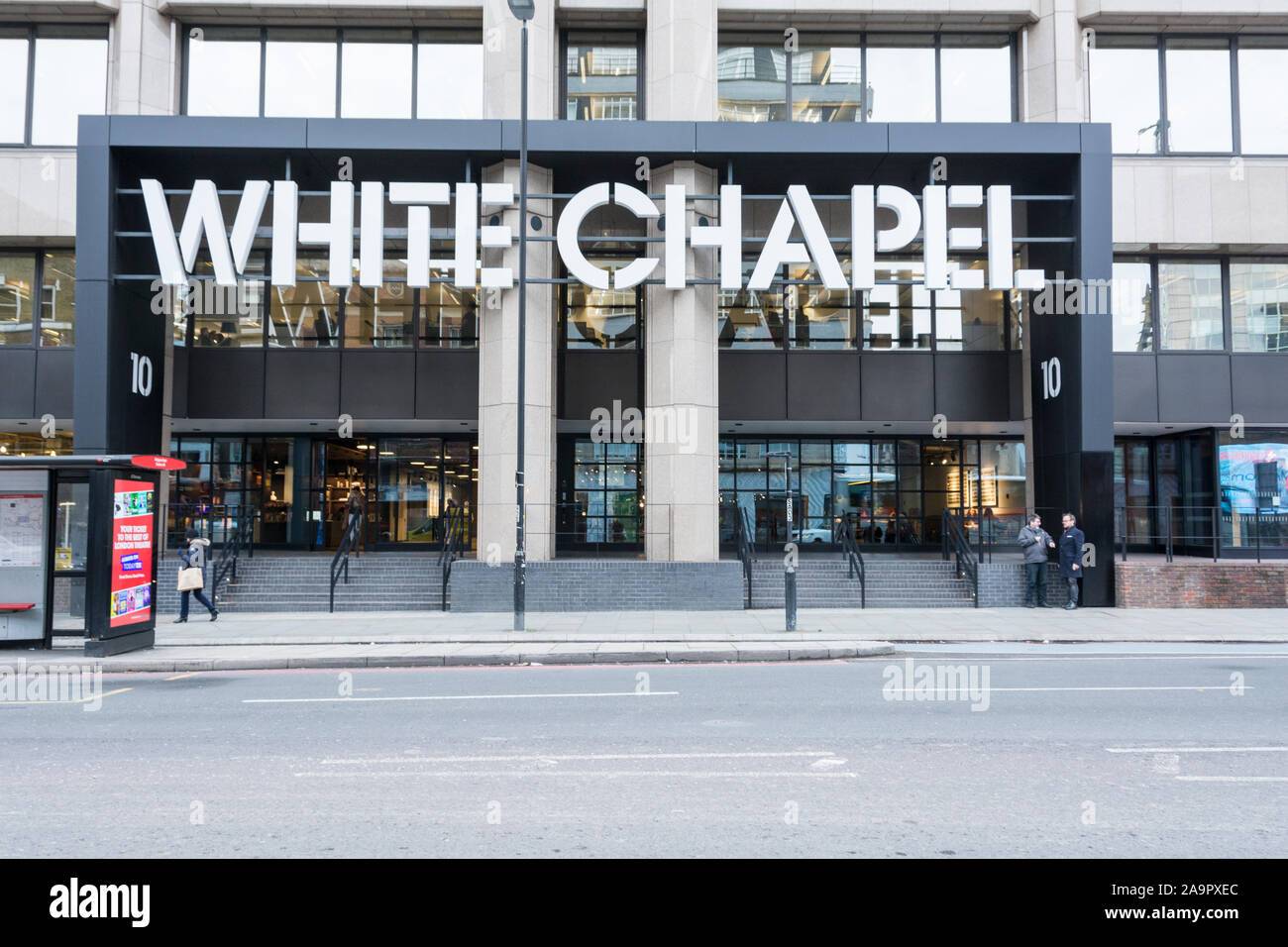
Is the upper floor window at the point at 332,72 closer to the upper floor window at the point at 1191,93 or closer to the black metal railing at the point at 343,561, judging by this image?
the black metal railing at the point at 343,561

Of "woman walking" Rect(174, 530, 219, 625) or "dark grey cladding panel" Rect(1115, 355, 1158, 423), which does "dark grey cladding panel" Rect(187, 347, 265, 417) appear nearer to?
"woman walking" Rect(174, 530, 219, 625)

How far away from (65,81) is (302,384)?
9.03 m

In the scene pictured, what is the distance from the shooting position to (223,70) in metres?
22.2

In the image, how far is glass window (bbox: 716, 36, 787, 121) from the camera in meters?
21.9

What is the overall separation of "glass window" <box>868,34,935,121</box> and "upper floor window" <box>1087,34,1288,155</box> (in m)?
3.88

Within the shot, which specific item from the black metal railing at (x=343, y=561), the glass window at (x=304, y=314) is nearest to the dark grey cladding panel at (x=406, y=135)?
the glass window at (x=304, y=314)

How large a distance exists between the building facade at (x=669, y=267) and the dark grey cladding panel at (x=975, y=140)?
0.20 feet

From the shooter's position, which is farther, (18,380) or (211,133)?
(18,380)

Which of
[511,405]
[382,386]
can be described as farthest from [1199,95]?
[382,386]

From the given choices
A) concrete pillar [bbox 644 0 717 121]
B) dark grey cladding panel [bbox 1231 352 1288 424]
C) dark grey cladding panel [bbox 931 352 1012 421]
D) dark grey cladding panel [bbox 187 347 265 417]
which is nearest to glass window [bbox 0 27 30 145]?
dark grey cladding panel [bbox 187 347 265 417]

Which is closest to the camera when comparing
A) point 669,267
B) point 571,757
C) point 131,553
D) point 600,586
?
point 571,757

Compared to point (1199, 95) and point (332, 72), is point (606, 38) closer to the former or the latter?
point (332, 72)

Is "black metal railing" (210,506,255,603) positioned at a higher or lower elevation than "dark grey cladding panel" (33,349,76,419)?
lower

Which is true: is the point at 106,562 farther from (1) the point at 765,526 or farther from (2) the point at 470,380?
(1) the point at 765,526
